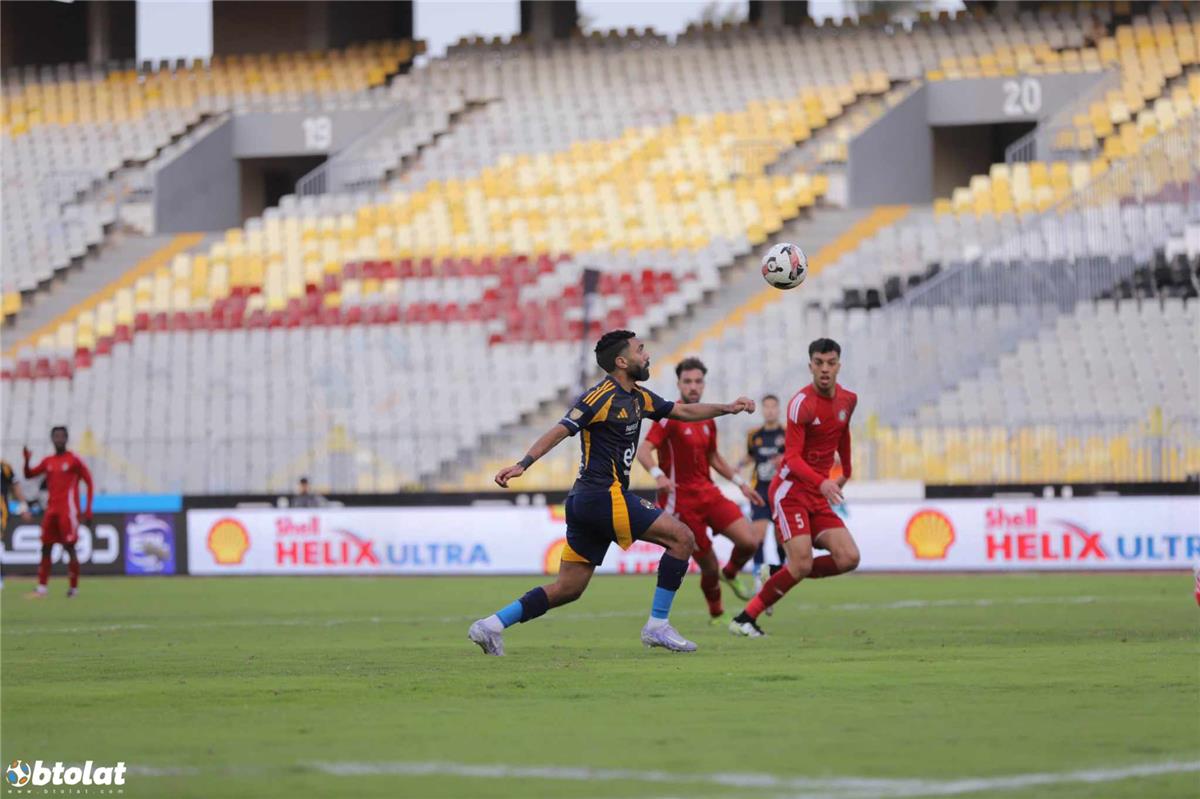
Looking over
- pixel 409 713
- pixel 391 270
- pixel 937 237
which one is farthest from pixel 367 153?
pixel 409 713

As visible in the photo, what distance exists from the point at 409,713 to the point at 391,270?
30117 millimetres

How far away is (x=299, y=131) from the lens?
151 feet

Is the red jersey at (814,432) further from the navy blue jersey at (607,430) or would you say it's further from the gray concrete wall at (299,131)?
the gray concrete wall at (299,131)

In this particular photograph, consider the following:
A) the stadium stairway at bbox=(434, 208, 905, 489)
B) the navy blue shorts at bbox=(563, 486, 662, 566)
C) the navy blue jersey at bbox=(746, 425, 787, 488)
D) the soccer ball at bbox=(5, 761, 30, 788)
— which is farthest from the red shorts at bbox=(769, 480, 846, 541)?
the stadium stairway at bbox=(434, 208, 905, 489)

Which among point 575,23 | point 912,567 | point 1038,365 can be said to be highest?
point 575,23

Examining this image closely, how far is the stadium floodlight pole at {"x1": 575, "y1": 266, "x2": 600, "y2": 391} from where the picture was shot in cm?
3222

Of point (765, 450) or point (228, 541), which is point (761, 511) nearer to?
point (765, 450)

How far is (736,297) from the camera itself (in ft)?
122

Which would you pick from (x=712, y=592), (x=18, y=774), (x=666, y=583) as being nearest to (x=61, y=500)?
(x=712, y=592)

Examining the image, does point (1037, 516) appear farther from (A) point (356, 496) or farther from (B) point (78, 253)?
(B) point (78, 253)

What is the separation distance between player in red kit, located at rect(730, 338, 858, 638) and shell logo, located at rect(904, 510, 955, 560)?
1283 centimetres

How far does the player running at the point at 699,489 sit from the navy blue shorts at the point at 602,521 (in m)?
3.72

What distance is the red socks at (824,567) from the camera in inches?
579

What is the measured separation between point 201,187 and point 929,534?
24.5 meters
